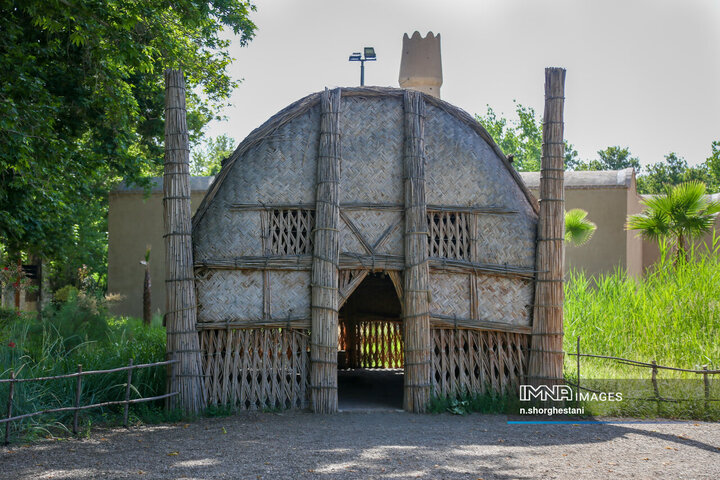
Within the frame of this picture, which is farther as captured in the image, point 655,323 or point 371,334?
point 371,334

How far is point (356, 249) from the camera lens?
845 cm

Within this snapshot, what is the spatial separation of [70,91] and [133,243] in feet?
19.9

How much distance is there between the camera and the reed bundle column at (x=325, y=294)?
819cm

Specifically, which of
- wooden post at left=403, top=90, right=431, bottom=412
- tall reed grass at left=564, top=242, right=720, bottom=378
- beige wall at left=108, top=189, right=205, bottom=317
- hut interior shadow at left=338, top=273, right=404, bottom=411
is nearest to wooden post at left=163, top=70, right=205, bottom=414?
wooden post at left=403, top=90, right=431, bottom=412

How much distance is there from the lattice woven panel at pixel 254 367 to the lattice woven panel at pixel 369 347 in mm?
4356

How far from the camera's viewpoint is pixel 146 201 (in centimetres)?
1634

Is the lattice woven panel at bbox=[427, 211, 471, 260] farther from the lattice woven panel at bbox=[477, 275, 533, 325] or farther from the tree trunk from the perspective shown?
the tree trunk

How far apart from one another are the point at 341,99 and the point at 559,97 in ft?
8.92

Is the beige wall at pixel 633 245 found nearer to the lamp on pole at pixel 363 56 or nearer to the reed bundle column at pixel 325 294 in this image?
the lamp on pole at pixel 363 56

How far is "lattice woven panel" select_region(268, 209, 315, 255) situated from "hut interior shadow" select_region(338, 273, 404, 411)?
10.8ft

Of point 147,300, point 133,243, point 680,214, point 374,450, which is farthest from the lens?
point 133,243

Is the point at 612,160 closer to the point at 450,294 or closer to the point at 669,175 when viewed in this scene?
the point at 669,175

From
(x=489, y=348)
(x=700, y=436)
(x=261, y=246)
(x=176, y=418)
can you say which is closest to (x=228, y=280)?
(x=261, y=246)

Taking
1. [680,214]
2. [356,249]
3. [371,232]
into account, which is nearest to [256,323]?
[356,249]
